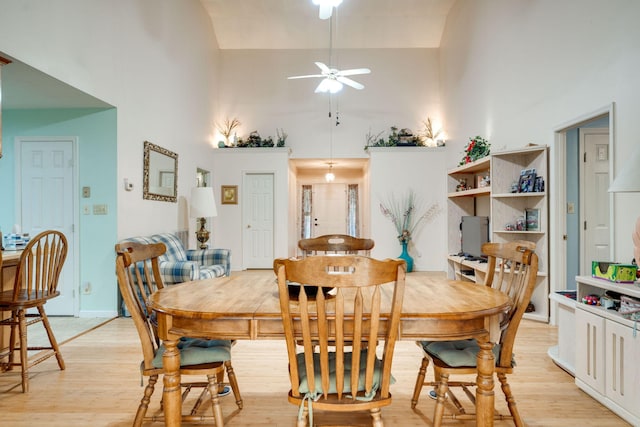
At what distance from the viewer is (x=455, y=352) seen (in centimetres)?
Answer: 172

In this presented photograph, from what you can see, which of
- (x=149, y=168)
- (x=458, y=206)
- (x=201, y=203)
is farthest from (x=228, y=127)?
(x=458, y=206)

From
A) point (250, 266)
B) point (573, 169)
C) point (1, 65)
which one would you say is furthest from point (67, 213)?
point (573, 169)

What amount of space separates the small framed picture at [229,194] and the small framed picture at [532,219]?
515cm

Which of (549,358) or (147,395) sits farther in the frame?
(549,358)

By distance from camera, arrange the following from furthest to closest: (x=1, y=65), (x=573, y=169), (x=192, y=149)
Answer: (x=192, y=149)
(x=573, y=169)
(x=1, y=65)

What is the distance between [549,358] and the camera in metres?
2.83

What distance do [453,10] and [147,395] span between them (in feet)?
24.9

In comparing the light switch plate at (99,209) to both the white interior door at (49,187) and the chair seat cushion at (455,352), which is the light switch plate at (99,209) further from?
the chair seat cushion at (455,352)

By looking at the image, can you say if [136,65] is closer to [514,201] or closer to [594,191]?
[514,201]

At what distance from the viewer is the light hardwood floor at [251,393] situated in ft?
6.52

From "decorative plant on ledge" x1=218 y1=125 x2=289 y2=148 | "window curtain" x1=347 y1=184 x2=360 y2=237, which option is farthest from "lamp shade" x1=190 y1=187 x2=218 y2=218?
"window curtain" x1=347 y1=184 x2=360 y2=237

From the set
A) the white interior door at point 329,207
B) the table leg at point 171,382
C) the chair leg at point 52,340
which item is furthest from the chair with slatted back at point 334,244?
the white interior door at point 329,207

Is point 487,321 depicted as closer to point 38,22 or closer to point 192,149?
point 38,22

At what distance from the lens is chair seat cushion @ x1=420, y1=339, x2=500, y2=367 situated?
1673 millimetres
